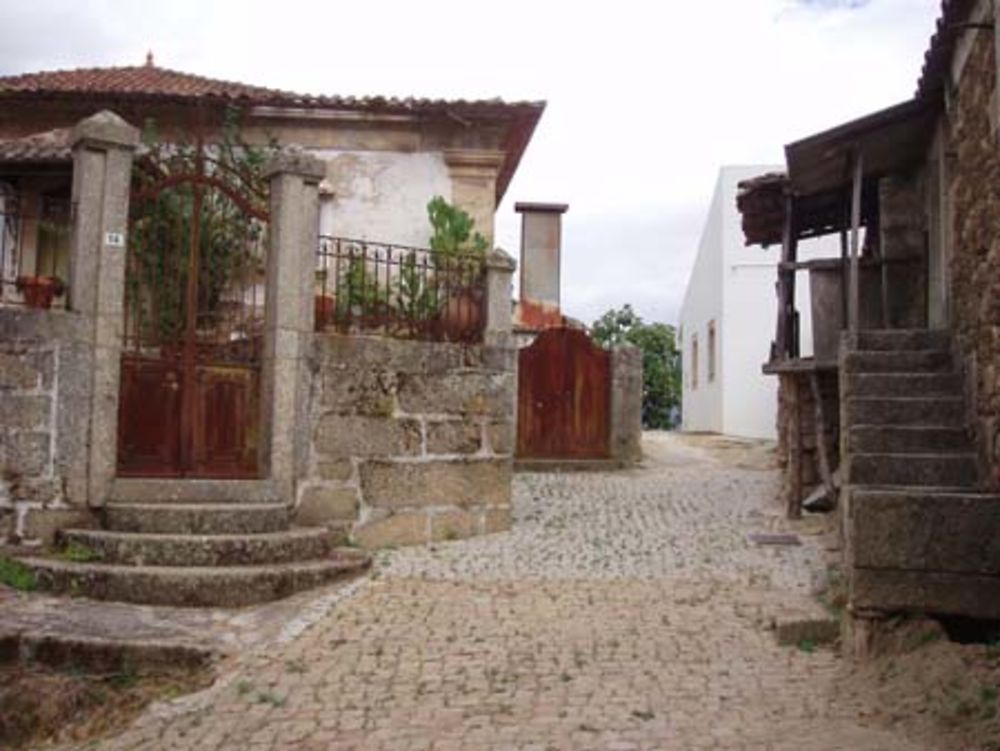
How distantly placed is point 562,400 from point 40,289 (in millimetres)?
9031

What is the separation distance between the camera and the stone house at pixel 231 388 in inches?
275

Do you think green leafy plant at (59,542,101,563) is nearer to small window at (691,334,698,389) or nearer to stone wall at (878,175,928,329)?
stone wall at (878,175,928,329)

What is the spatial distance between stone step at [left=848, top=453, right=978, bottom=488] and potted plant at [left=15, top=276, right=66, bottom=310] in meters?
5.91

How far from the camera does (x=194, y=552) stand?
674 centimetres

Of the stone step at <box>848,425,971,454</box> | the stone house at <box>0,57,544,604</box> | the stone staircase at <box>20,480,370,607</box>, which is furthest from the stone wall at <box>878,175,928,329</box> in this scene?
the stone staircase at <box>20,480,370,607</box>

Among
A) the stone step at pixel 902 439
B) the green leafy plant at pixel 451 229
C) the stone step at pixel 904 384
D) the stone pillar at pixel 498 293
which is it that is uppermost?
the green leafy plant at pixel 451 229

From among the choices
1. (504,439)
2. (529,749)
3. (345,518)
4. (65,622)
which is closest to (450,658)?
(529,749)

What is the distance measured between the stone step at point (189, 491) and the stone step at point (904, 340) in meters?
5.04

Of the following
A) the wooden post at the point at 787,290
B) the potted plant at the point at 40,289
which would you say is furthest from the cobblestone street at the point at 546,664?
the potted plant at the point at 40,289

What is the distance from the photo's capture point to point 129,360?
7.47 metres

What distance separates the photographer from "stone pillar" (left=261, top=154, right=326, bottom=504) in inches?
305

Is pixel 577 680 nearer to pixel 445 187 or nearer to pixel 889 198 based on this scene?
pixel 889 198

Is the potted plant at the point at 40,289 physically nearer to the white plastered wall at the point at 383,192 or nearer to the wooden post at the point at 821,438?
the white plastered wall at the point at 383,192

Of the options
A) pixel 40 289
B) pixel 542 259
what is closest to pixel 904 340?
pixel 40 289
